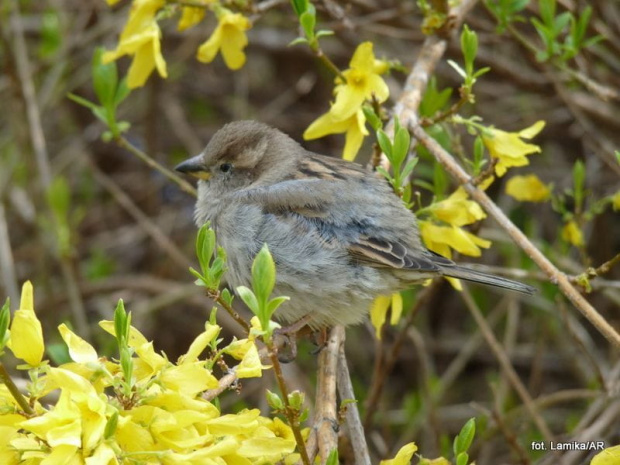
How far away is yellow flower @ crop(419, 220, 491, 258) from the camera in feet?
9.12

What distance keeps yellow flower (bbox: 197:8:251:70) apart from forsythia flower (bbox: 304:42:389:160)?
1.40 ft

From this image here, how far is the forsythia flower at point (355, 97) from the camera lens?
2865mm

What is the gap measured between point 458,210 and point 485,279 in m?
0.26

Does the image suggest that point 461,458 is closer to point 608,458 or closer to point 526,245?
point 608,458

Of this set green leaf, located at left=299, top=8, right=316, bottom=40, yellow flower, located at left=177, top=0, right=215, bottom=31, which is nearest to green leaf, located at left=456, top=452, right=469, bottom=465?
green leaf, located at left=299, top=8, right=316, bottom=40

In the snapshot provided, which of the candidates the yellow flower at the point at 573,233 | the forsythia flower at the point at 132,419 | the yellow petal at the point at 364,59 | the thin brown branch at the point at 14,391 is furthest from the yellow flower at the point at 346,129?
the thin brown branch at the point at 14,391

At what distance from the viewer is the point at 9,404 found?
180 centimetres

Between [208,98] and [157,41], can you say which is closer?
[157,41]

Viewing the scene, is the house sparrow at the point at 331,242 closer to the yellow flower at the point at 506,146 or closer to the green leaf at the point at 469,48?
the yellow flower at the point at 506,146

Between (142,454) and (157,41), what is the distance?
1.79 metres

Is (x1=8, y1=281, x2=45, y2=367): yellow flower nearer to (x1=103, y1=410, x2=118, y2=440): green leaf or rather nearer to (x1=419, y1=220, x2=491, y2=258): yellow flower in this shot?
(x1=103, y1=410, x2=118, y2=440): green leaf

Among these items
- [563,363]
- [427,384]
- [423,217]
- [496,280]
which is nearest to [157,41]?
[423,217]

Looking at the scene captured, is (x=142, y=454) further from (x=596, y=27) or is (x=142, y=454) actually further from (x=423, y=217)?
(x=596, y=27)

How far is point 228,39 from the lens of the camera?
3.19 metres
